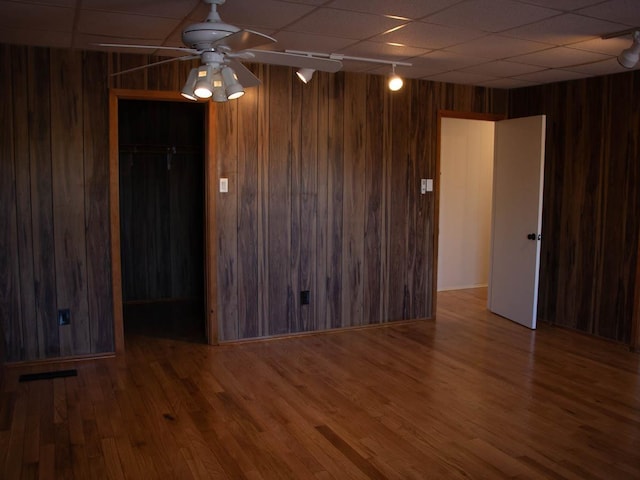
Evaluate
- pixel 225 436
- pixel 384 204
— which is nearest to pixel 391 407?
pixel 225 436

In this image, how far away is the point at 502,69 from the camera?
493 cm

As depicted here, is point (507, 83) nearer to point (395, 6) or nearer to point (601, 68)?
point (601, 68)

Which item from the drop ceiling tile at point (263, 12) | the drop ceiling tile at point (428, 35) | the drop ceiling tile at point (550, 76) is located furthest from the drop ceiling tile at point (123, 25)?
the drop ceiling tile at point (550, 76)

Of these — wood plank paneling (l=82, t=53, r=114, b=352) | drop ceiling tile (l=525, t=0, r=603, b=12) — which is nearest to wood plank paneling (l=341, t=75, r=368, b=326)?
wood plank paneling (l=82, t=53, r=114, b=352)

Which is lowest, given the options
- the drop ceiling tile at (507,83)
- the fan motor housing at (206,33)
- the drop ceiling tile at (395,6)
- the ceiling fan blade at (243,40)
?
the ceiling fan blade at (243,40)

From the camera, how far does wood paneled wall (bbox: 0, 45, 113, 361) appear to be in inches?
166

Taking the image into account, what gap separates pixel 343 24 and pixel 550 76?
2.64 m

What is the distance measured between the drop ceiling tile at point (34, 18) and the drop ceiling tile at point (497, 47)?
2631mm

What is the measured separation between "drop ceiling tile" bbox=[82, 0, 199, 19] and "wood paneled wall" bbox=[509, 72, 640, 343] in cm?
387

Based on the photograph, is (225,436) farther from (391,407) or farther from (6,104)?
(6,104)

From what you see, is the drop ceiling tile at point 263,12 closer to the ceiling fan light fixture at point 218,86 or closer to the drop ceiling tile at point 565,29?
the ceiling fan light fixture at point 218,86

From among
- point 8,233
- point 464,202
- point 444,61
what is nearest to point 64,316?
point 8,233

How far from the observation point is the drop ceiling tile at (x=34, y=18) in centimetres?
324

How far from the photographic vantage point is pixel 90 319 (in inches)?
178
